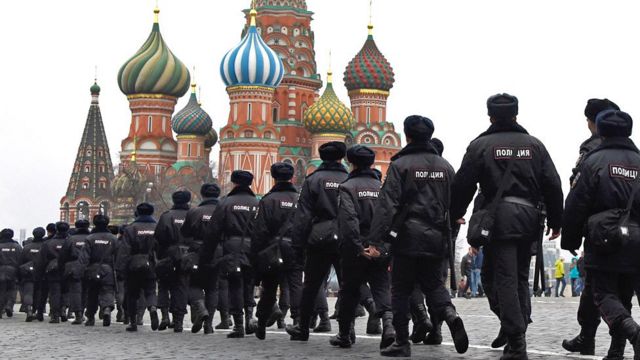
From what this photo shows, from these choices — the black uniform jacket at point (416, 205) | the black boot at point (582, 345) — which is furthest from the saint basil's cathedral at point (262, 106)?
the black boot at point (582, 345)

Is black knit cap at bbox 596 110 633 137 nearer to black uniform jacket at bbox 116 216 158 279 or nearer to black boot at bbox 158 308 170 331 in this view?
black boot at bbox 158 308 170 331

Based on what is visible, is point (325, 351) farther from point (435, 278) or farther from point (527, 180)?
point (527, 180)

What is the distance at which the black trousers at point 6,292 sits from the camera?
927 inches

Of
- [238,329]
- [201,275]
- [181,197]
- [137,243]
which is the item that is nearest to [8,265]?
[137,243]

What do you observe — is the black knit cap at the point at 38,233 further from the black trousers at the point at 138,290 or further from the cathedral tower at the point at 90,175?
the cathedral tower at the point at 90,175

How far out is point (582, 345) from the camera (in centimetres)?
988

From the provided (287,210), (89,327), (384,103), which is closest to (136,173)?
(384,103)

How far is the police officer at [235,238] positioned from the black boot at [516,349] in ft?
15.1

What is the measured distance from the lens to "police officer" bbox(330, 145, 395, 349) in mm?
10875

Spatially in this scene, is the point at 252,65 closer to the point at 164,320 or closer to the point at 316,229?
the point at 164,320

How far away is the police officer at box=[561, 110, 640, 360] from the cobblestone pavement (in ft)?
2.81

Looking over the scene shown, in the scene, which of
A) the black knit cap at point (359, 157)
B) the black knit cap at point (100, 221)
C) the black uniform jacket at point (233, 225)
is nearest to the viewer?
the black knit cap at point (359, 157)

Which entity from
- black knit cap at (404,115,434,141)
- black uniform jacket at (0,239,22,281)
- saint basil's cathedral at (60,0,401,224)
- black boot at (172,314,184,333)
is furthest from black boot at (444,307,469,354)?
saint basil's cathedral at (60,0,401,224)

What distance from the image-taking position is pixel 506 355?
9203 millimetres
